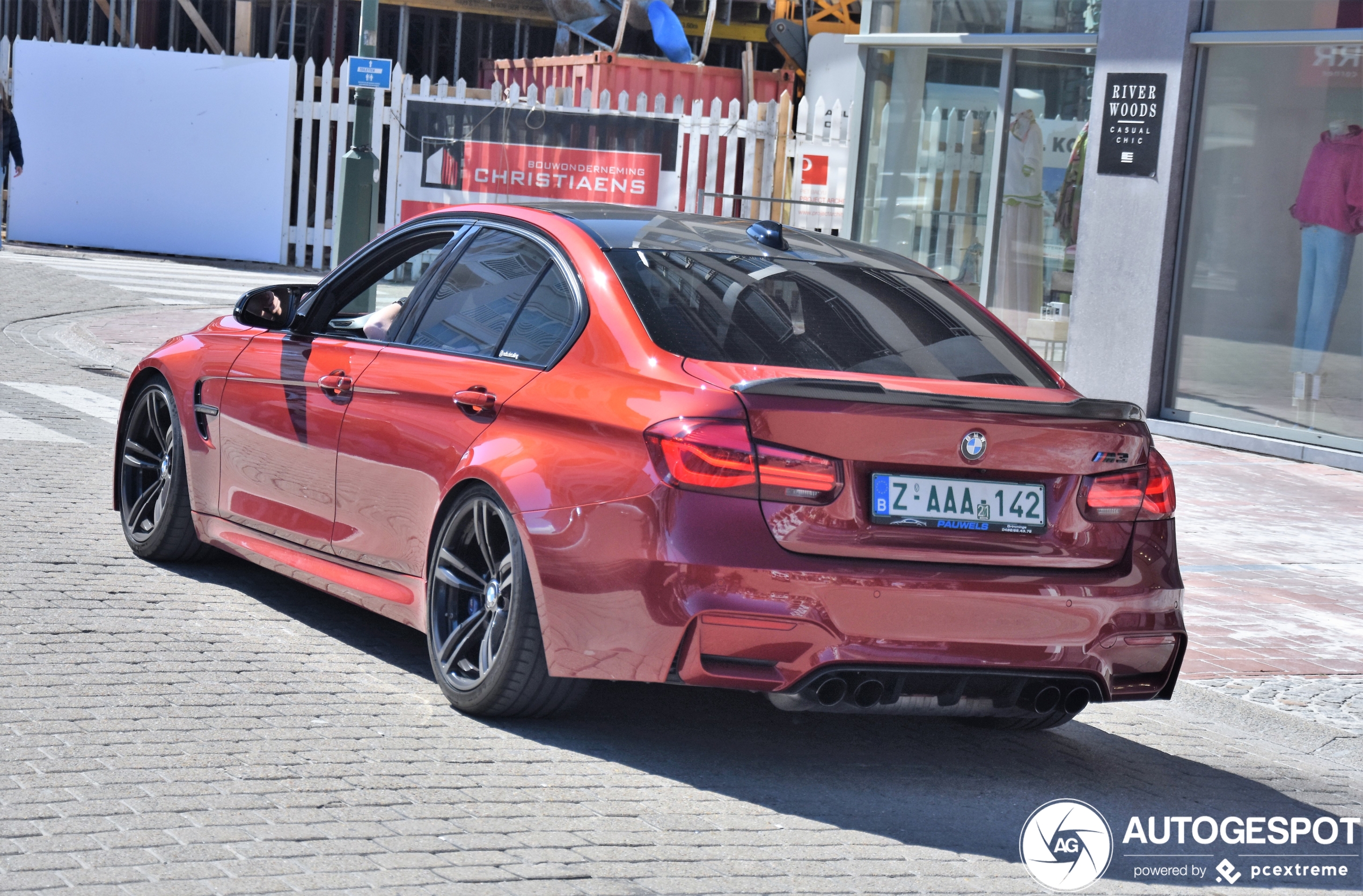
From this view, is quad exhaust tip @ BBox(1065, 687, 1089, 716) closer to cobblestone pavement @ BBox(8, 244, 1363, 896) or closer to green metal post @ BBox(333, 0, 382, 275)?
cobblestone pavement @ BBox(8, 244, 1363, 896)

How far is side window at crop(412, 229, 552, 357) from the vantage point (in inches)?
209

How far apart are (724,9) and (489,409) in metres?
24.8

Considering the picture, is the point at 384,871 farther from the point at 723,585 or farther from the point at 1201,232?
the point at 1201,232

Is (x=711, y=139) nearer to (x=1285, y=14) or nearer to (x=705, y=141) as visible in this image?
(x=705, y=141)

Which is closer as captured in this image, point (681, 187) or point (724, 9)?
point (681, 187)

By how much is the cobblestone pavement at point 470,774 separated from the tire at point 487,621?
0.12 m

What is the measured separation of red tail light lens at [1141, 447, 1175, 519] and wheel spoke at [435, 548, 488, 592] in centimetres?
188

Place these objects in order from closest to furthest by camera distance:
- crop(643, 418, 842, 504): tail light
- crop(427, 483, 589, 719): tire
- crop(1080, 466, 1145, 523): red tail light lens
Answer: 1. crop(643, 418, 842, 504): tail light
2. crop(1080, 466, 1145, 523): red tail light lens
3. crop(427, 483, 589, 719): tire

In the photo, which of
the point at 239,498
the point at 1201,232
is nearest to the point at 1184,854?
the point at 239,498

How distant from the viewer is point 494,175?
20672 millimetres

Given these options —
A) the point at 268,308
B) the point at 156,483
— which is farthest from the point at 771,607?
the point at 156,483

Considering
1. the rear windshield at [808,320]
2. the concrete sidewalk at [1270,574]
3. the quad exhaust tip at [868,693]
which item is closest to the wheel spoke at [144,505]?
the rear windshield at [808,320]

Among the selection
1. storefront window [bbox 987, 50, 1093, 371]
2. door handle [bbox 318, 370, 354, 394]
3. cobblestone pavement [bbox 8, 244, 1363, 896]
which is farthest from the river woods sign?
door handle [bbox 318, 370, 354, 394]

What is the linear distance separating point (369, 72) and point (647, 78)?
9876 mm
